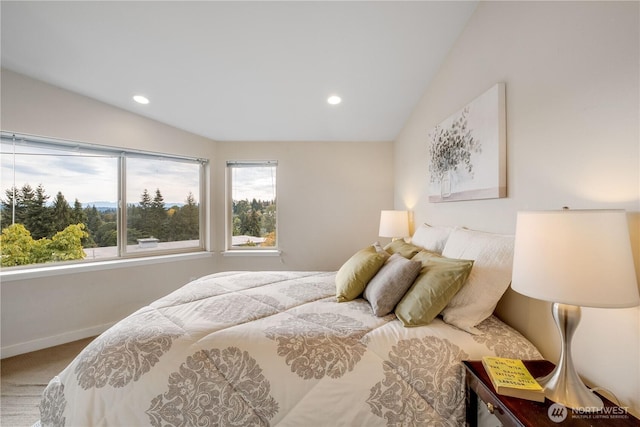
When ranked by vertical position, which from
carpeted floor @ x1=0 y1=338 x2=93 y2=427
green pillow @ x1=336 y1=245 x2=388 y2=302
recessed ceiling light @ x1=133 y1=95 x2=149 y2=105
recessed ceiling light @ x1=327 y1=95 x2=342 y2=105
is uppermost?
recessed ceiling light @ x1=327 y1=95 x2=342 y2=105

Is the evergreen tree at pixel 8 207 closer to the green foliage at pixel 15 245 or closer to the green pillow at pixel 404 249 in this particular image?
the green foliage at pixel 15 245

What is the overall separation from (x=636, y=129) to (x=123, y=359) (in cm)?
219

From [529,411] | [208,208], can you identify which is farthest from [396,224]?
[208,208]

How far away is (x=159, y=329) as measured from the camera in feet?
3.93

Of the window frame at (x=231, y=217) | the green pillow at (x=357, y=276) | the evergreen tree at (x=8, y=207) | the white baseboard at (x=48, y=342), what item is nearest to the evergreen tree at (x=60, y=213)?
the evergreen tree at (x=8, y=207)

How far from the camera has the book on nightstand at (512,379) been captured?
0.85 m

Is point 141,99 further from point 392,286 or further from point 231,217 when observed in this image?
point 392,286

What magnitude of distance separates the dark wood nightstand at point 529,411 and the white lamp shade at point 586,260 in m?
0.37

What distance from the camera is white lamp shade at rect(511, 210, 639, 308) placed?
2.41 feet

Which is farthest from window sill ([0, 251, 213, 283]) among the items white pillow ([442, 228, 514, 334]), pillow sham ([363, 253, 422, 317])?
white pillow ([442, 228, 514, 334])

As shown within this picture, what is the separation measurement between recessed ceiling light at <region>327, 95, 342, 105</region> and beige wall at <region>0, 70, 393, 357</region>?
35.7 inches

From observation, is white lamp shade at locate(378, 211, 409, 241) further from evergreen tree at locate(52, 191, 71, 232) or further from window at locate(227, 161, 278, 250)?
evergreen tree at locate(52, 191, 71, 232)

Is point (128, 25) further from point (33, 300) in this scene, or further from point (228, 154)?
point (33, 300)

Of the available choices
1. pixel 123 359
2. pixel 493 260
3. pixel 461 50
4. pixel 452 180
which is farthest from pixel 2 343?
pixel 461 50
